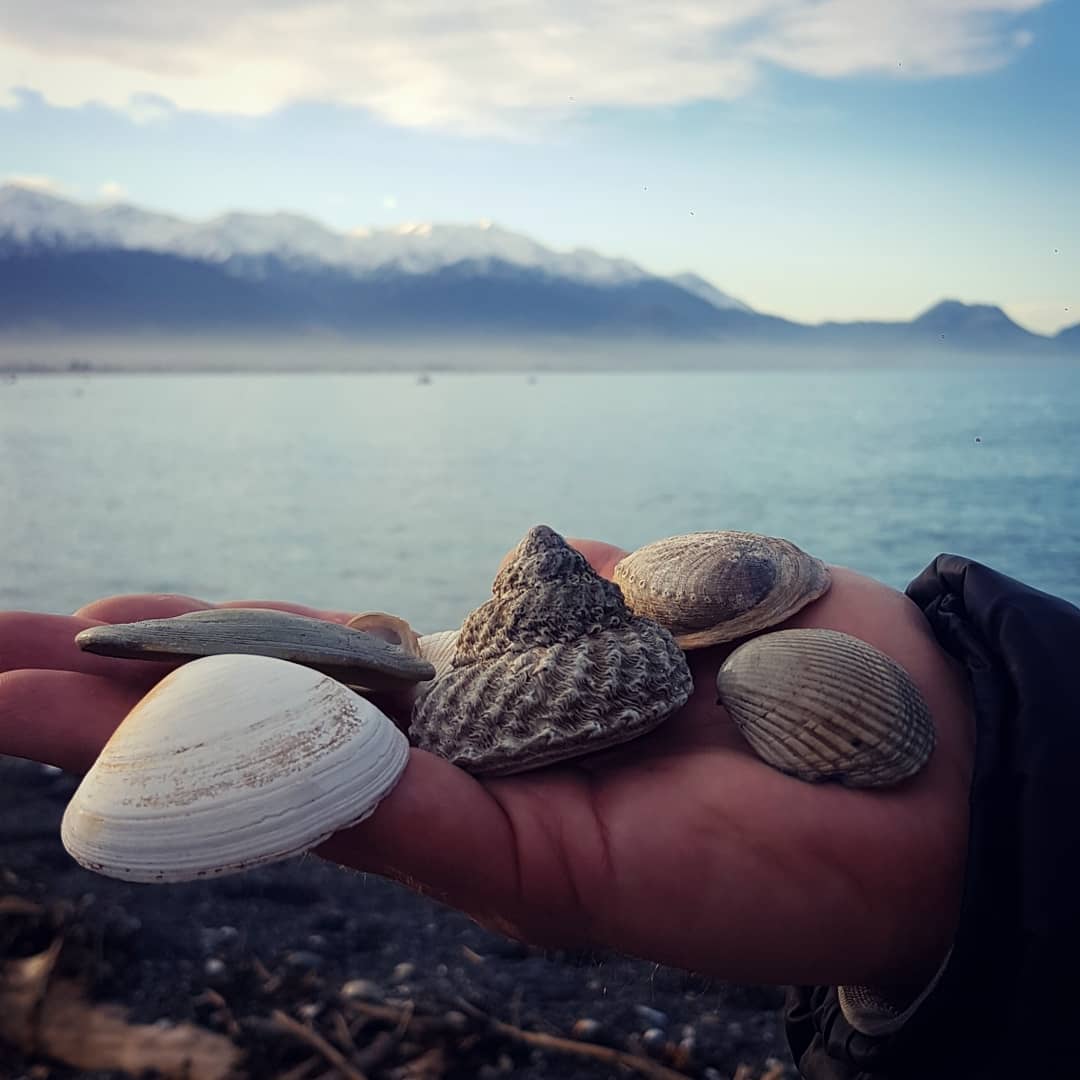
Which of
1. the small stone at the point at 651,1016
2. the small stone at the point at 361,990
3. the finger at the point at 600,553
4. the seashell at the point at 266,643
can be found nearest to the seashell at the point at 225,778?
the seashell at the point at 266,643

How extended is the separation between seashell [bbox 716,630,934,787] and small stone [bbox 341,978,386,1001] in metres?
1.80

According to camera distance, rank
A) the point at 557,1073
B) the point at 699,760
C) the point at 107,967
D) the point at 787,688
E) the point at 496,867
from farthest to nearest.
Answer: the point at 107,967 < the point at 557,1073 < the point at 787,688 < the point at 699,760 < the point at 496,867

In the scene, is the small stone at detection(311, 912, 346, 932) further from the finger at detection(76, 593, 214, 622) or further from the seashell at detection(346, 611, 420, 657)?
the finger at detection(76, 593, 214, 622)

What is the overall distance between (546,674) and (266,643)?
54 centimetres

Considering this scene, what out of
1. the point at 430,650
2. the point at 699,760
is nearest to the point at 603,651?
the point at 699,760

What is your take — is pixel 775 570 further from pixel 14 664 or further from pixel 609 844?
pixel 14 664

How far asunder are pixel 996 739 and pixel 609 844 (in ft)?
2.01

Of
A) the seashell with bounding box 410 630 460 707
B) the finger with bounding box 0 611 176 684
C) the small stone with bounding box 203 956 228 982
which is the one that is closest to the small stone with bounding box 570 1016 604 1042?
the small stone with bounding box 203 956 228 982

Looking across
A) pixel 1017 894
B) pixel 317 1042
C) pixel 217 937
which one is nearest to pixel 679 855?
pixel 1017 894

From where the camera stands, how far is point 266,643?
206 cm

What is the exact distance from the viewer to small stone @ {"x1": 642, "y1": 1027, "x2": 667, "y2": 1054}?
3.12 metres

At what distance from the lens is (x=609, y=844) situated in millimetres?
1596

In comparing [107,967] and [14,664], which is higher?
[14,664]

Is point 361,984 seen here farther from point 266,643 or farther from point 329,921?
point 266,643
